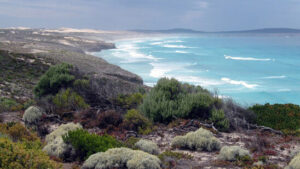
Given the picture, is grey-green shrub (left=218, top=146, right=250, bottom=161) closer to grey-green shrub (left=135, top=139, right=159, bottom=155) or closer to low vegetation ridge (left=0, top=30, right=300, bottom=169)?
low vegetation ridge (left=0, top=30, right=300, bottom=169)

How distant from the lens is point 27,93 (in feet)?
60.8

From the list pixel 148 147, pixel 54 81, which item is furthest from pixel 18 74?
pixel 148 147

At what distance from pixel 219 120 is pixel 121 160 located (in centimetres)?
451

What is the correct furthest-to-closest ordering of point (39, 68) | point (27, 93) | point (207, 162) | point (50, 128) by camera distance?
point (39, 68) → point (27, 93) → point (50, 128) → point (207, 162)

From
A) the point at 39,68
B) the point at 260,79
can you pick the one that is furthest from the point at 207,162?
the point at 260,79

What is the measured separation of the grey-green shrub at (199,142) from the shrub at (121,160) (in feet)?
5.93

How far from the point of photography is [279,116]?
1027 centimetres

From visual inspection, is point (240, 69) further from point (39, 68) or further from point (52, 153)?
point (52, 153)

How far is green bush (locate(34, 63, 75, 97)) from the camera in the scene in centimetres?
1326

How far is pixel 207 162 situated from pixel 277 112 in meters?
5.61

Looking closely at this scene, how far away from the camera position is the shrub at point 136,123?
28.6 feet

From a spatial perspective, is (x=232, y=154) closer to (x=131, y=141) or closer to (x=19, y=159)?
(x=131, y=141)

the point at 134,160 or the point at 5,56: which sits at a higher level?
the point at 5,56

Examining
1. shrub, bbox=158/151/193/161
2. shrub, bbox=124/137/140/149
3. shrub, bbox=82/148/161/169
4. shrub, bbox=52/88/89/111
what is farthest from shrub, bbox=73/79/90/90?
shrub, bbox=82/148/161/169
